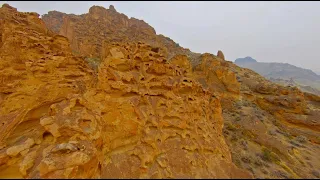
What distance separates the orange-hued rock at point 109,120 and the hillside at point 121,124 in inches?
1.6

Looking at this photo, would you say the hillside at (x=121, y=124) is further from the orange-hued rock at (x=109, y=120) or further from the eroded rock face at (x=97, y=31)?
the eroded rock face at (x=97, y=31)

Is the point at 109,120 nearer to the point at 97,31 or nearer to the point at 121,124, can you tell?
the point at 121,124

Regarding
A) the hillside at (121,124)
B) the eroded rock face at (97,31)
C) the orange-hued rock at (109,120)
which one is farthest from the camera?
the eroded rock face at (97,31)

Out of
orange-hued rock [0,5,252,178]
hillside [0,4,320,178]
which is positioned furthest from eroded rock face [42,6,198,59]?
orange-hued rock [0,5,252,178]

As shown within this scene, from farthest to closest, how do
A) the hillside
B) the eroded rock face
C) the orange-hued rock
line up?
the eroded rock face → the hillside → the orange-hued rock

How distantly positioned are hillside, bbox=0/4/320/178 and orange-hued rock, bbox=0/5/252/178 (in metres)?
0.04

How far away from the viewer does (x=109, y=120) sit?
9.33 m

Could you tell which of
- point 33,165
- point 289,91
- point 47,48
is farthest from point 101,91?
point 289,91

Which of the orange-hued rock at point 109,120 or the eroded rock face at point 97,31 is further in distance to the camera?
the eroded rock face at point 97,31

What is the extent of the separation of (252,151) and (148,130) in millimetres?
10604

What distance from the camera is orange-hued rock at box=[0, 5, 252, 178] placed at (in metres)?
7.47

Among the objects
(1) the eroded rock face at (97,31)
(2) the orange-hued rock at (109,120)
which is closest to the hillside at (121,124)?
(2) the orange-hued rock at (109,120)

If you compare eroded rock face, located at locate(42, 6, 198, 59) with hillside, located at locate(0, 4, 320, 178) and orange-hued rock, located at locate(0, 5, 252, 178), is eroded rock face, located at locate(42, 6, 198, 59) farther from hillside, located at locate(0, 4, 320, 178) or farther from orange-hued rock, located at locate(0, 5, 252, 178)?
orange-hued rock, located at locate(0, 5, 252, 178)

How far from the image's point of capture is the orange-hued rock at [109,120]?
747 cm
